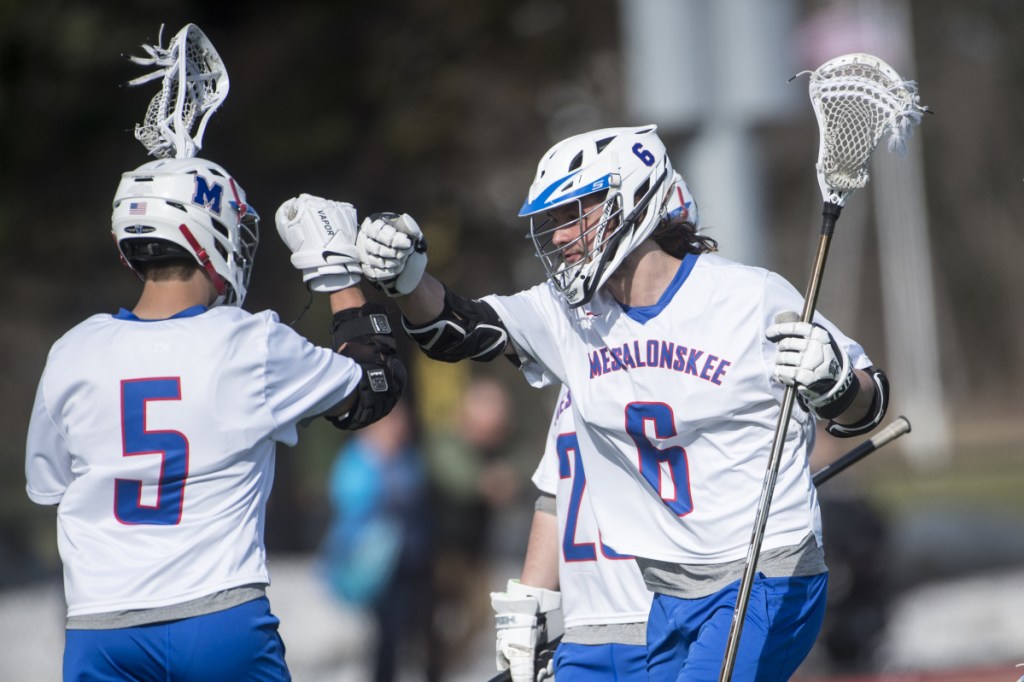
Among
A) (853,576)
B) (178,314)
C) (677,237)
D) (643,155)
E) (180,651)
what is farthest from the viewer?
(853,576)

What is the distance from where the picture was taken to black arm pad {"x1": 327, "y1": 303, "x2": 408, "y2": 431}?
3.90 meters

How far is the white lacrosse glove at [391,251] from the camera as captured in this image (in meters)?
3.92

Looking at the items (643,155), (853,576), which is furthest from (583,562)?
(853,576)

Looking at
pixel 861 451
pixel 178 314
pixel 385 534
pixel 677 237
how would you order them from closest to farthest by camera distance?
pixel 178 314 → pixel 677 237 → pixel 861 451 → pixel 385 534

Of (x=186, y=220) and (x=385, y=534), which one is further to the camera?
(x=385, y=534)

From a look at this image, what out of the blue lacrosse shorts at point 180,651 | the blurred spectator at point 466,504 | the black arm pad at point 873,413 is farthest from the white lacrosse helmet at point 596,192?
the blurred spectator at point 466,504

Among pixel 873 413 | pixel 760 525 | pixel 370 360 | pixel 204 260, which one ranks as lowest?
pixel 760 525

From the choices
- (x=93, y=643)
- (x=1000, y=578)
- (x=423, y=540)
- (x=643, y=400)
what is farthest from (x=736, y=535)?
(x=1000, y=578)

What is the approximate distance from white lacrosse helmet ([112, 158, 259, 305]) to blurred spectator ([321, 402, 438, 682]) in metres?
3.81

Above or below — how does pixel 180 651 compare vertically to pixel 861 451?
below

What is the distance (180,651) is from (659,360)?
1580 mm

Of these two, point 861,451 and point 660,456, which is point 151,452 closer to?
point 660,456

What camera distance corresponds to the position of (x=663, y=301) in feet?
13.9

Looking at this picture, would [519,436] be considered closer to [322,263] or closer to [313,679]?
[313,679]
